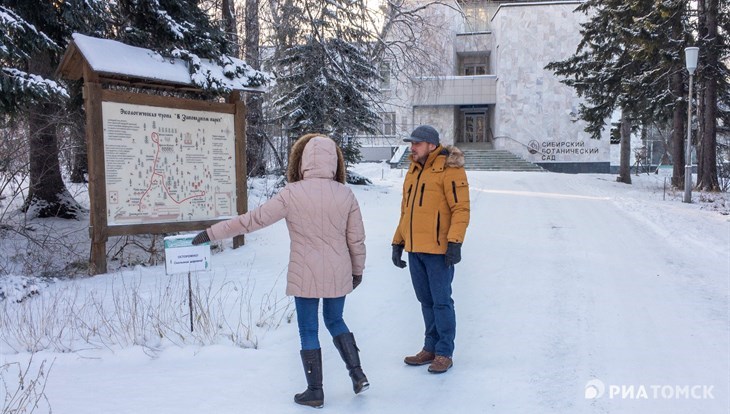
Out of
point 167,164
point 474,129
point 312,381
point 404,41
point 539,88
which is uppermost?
point 539,88

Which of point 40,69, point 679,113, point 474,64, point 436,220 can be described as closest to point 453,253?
point 436,220

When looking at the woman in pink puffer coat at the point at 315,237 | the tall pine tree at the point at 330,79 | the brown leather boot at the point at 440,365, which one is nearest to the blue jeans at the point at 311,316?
the woman in pink puffer coat at the point at 315,237

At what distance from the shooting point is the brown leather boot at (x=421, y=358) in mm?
4820

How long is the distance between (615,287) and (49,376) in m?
6.08

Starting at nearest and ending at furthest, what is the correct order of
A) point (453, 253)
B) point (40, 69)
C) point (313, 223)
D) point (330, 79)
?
1. point (313, 223)
2. point (453, 253)
3. point (40, 69)
4. point (330, 79)

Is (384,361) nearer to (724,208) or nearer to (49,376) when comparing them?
(49,376)

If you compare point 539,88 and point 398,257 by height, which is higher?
point 539,88

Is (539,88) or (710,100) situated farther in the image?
(539,88)

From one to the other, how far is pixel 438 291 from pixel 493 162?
3532cm

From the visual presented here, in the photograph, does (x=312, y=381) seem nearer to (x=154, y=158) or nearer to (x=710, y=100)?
(x=154, y=158)

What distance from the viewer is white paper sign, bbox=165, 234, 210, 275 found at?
4.88 metres

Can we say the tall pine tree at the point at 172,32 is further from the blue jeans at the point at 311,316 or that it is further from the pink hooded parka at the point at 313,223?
the blue jeans at the point at 311,316

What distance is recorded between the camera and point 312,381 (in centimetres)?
400

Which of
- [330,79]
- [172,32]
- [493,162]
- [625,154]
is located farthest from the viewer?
[493,162]
